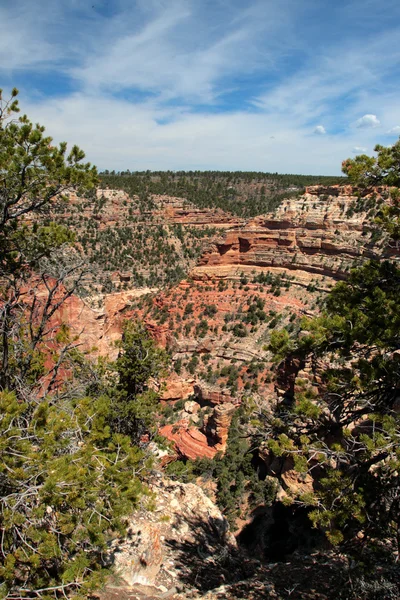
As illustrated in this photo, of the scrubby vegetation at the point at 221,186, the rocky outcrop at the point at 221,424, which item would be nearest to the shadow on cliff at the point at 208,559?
the rocky outcrop at the point at 221,424

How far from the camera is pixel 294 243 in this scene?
36.4 meters

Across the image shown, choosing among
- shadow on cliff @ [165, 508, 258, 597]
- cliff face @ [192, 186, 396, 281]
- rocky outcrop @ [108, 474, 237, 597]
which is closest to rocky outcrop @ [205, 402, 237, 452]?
rocky outcrop @ [108, 474, 237, 597]

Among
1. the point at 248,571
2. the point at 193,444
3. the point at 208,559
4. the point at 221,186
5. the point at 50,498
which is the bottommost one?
the point at 193,444

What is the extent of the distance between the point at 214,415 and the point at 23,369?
11498mm

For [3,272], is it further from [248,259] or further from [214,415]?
[248,259]

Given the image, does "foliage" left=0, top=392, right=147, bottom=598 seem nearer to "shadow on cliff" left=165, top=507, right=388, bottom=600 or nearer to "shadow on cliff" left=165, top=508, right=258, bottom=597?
"shadow on cliff" left=165, top=507, right=388, bottom=600

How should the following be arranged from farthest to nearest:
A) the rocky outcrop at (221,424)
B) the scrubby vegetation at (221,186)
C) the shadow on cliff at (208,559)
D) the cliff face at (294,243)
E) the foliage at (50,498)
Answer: the scrubby vegetation at (221,186) → the cliff face at (294,243) → the rocky outcrop at (221,424) → the shadow on cliff at (208,559) → the foliage at (50,498)

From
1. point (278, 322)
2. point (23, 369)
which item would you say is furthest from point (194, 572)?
point (278, 322)

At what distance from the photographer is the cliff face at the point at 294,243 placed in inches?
1354

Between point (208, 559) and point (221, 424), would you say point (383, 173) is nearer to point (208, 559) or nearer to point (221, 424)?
point (208, 559)

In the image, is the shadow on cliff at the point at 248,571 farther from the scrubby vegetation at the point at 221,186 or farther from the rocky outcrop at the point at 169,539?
the scrubby vegetation at the point at 221,186

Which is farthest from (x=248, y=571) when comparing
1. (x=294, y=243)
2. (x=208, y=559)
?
(x=294, y=243)

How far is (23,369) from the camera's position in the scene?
23.8 ft

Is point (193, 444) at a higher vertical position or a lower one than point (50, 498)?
lower
